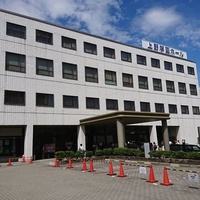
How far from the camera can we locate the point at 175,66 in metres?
42.9

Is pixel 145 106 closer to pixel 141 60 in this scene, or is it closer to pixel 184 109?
pixel 141 60

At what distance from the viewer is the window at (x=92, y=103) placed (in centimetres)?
3025

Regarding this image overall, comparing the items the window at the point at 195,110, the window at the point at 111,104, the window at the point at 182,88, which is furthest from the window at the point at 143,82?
the window at the point at 195,110

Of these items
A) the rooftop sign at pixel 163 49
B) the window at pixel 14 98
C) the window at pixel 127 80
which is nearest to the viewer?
the window at pixel 14 98

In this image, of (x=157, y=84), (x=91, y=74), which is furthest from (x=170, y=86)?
(x=91, y=74)

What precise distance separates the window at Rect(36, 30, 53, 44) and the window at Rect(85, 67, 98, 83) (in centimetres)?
576

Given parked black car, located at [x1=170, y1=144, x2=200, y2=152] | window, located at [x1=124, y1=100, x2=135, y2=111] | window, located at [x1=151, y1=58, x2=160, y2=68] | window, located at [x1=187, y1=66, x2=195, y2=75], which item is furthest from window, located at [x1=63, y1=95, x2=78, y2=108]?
window, located at [x1=187, y1=66, x2=195, y2=75]

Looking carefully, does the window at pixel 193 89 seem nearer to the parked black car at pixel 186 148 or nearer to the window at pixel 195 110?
the window at pixel 195 110

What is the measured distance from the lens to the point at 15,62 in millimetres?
25516

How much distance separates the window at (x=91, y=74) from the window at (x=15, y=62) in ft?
26.7

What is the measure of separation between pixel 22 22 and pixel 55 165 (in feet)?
53.4

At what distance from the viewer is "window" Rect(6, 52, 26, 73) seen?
82.1 feet

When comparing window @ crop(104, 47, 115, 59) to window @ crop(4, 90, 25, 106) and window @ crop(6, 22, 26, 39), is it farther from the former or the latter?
window @ crop(4, 90, 25, 106)

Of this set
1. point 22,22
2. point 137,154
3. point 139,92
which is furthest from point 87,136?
point 22,22
